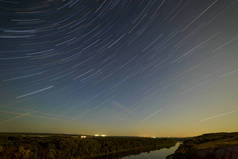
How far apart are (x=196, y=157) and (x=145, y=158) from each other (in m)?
44.5

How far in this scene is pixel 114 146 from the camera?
263 feet

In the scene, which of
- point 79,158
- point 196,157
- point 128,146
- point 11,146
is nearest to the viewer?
point 196,157

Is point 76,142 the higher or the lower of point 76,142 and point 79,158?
the higher

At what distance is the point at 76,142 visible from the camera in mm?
60562

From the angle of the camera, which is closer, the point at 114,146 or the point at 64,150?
the point at 64,150

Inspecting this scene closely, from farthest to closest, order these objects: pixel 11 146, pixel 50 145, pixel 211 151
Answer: pixel 50 145, pixel 11 146, pixel 211 151

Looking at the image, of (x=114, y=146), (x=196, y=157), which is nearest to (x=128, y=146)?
(x=114, y=146)

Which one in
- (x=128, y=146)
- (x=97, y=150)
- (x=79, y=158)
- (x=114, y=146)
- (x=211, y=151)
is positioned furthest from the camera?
(x=128, y=146)

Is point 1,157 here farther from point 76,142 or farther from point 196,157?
point 196,157

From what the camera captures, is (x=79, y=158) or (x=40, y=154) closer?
(x=40, y=154)

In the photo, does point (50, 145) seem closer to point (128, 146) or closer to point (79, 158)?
point (79, 158)

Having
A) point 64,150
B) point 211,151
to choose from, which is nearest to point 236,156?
point 211,151

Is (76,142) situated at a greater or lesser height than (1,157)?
greater

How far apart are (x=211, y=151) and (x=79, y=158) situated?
151ft
